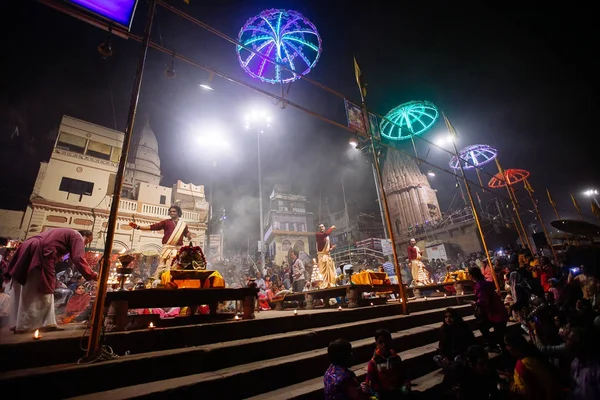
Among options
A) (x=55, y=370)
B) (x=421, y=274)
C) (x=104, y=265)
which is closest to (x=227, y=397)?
(x=55, y=370)

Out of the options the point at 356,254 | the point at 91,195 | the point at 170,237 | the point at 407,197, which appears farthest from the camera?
the point at 407,197

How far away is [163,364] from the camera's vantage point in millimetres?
3152

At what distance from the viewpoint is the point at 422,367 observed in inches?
192

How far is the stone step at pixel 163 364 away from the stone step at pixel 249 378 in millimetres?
116

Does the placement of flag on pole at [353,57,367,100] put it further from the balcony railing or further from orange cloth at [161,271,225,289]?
the balcony railing

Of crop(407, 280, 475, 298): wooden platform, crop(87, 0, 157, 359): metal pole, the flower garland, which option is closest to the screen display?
crop(87, 0, 157, 359): metal pole

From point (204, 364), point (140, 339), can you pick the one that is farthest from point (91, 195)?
point (204, 364)

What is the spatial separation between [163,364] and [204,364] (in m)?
0.53

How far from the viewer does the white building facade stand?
2144 centimetres

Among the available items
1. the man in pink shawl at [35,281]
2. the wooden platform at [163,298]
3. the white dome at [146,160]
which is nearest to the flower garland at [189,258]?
the wooden platform at [163,298]

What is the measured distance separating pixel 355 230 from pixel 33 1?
45285mm

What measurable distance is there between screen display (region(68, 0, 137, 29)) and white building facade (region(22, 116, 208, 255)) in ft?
61.6

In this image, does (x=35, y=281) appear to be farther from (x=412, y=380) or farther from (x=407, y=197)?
(x=407, y=197)

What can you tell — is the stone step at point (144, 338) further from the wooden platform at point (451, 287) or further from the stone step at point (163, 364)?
the wooden platform at point (451, 287)
